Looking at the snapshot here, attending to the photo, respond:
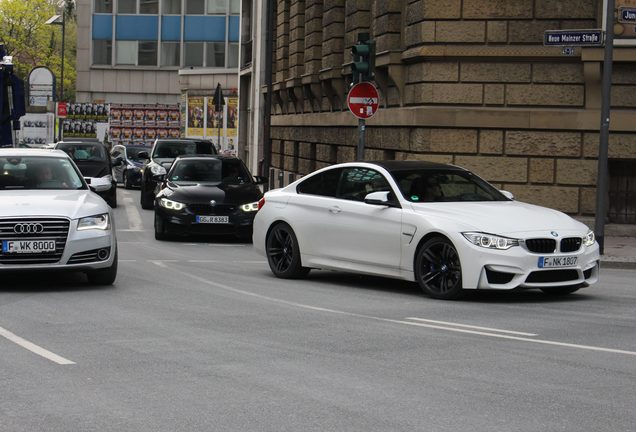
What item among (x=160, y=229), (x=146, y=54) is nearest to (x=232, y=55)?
(x=146, y=54)

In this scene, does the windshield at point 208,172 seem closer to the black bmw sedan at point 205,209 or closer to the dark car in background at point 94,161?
the black bmw sedan at point 205,209

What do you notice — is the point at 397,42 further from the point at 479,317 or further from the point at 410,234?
the point at 479,317

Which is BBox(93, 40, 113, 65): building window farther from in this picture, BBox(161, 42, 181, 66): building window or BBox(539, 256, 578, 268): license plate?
BBox(539, 256, 578, 268): license plate

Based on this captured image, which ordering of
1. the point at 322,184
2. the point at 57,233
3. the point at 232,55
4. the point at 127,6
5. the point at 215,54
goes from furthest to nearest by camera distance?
1. the point at 127,6
2. the point at 215,54
3. the point at 232,55
4. the point at 322,184
5. the point at 57,233

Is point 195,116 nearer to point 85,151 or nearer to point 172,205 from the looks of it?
point 85,151

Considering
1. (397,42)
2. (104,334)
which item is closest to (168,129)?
(397,42)

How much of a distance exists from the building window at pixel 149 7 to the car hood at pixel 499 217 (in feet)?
236

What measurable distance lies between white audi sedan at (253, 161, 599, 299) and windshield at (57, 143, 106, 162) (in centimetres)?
1775

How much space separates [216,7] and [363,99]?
6167 centimetres

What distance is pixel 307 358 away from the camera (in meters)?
9.00

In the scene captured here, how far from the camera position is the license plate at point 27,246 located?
1305 centimetres

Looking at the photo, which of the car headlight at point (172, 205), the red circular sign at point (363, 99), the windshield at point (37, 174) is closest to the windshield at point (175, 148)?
the car headlight at point (172, 205)

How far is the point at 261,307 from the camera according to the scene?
12.2m

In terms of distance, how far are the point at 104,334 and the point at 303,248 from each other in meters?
5.07
